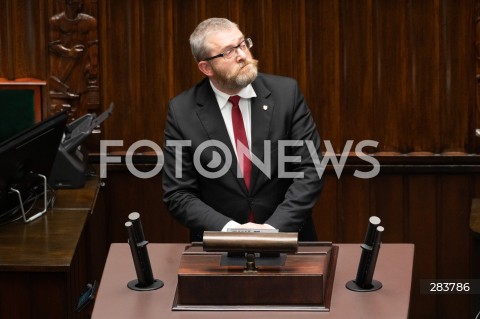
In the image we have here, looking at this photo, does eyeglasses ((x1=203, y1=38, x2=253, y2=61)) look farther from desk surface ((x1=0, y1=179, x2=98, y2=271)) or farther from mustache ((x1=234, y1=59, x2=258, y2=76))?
desk surface ((x1=0, y1=179, x2=98, y2=271))

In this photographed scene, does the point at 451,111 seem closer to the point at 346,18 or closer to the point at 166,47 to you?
the point at 346,18

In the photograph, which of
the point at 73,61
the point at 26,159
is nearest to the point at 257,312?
the point at 26,159

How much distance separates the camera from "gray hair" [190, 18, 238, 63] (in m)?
4.07

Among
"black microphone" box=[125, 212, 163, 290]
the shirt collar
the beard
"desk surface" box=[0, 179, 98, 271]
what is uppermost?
the beard

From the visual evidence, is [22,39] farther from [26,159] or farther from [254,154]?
[254,154]

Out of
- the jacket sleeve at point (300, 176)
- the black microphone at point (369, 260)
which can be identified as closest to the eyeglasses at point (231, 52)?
the jacket sleeve at point (300, 176)

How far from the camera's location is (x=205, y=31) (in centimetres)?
409

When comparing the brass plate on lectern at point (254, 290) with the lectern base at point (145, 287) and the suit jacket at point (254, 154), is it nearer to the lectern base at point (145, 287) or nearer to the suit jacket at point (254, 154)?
the lectern base at point (145, 287)

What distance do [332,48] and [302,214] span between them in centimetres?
178

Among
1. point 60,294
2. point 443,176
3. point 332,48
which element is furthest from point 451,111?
point 60,294

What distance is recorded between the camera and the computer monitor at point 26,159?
4145 mm

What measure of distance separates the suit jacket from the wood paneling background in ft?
4.47

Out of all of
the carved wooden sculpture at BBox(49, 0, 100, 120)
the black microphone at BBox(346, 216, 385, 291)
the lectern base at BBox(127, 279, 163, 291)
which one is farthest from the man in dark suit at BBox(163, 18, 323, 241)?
the carved wooden sculpture at BBox(49, 0, 100, 120)

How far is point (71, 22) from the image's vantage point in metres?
5.51
